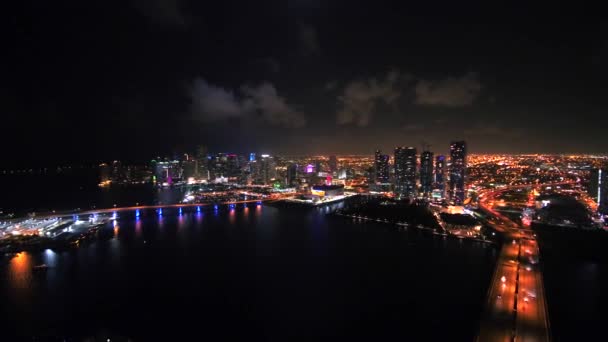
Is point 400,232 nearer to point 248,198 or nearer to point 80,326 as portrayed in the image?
point 80,326

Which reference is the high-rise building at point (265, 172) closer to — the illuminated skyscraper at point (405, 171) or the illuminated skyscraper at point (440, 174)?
the illuminated skyscraper at point (405, 171)

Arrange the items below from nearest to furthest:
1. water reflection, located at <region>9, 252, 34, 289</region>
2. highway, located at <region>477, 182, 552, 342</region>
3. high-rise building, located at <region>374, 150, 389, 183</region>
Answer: highway, located at <region>477, 182, 552, 342</region> → water reflection, located at <region>9, 252, 34, 289</region> → high-rise building, located at <region>374, 150, 389, 183</region>

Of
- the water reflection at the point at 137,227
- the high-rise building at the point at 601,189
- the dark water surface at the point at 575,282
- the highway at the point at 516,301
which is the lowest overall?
the dark water surface at the point at 575,282

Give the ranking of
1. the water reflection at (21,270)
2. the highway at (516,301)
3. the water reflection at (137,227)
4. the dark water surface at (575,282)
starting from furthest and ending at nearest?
1. the water reflection at (137,227)
2. the water reflection at (21,270)
3. the dark water surface at (575,282)
4. the highway at (516,301)

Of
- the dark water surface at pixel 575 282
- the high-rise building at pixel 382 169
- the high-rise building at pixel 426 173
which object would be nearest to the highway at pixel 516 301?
the dark water surface at pixel 575 282

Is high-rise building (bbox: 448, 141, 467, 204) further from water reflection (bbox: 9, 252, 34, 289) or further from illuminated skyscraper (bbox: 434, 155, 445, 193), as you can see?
water reflection (bbox: 9, 252, 34, 289)

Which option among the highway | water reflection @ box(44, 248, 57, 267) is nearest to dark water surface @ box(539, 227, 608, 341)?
the highway

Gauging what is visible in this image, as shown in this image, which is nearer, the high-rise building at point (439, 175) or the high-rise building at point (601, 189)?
the high-rise building at point (601, 189)
